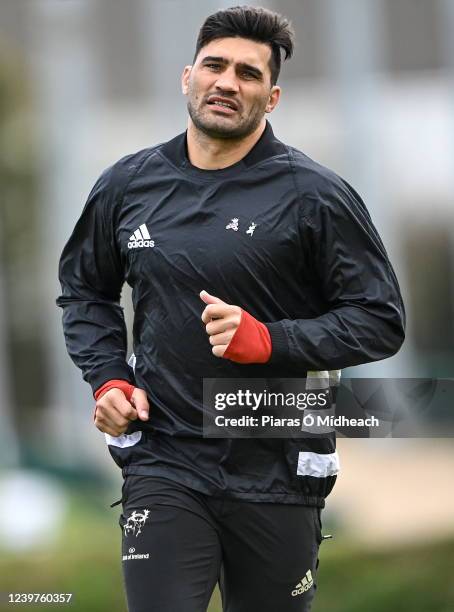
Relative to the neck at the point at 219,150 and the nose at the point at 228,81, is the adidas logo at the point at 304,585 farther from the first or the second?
the nose at the point at 228,81

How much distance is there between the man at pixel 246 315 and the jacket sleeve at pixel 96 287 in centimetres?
2

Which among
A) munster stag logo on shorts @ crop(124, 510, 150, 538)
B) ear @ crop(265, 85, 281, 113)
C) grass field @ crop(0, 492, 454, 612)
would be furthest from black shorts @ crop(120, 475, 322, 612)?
grass field @ crop(0, 492, 454, 612)

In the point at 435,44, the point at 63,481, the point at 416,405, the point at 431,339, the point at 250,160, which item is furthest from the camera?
the point at 431,339

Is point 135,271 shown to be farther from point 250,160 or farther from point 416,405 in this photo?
point 416,405

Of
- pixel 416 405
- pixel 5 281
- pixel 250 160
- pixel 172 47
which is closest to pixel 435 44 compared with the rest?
pixel 172 47

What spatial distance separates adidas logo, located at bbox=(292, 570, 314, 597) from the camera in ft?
12.2

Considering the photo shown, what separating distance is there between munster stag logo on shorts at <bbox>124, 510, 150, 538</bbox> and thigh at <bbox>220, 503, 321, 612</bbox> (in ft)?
0.75

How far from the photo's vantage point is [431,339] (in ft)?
40.5

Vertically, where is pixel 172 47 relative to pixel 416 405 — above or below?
above

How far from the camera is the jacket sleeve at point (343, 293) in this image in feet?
11.8

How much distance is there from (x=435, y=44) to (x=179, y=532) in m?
8.85

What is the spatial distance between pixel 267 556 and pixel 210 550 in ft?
0.61

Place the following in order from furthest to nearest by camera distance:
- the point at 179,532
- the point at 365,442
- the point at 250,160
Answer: the point at 365,442
the point at 250,160
the point at 179,532

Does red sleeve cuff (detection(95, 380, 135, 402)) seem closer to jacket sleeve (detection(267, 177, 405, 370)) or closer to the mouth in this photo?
jacket sleeve (detection(267, 177, 405, 370))
